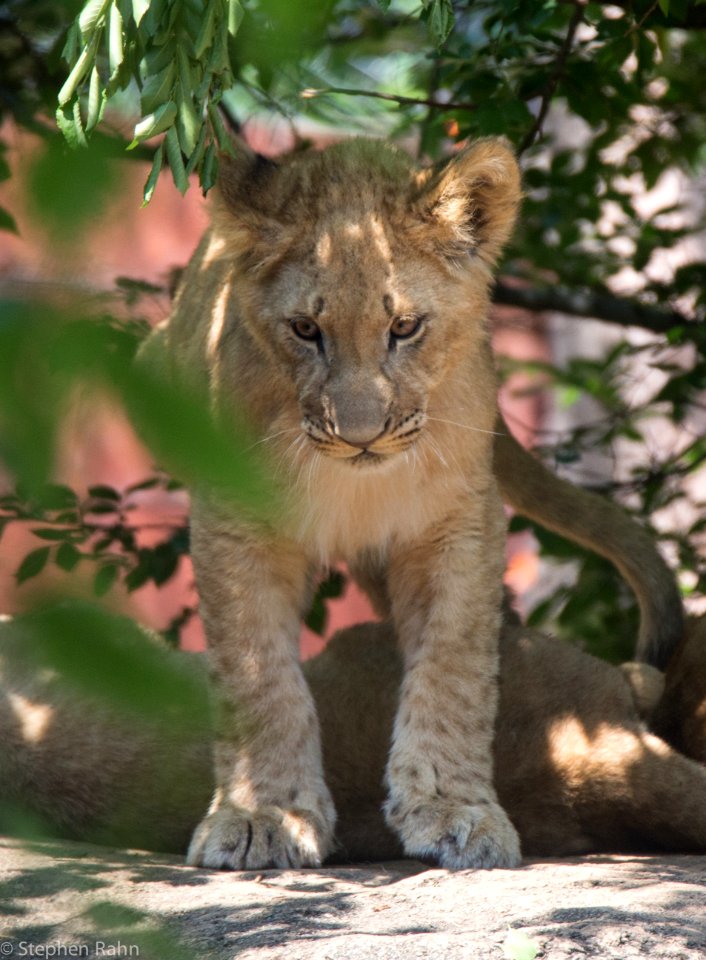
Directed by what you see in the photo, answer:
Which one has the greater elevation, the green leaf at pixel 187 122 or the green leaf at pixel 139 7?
the green leaf at pixel 187 122

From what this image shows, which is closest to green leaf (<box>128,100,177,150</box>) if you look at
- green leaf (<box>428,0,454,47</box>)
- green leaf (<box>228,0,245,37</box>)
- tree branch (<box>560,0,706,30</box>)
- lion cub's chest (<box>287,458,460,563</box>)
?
green leaf (<box>228,0,245,37</box>)

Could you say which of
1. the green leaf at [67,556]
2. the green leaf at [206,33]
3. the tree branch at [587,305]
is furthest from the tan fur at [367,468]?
the tree branch at [587,305]

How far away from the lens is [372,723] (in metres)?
3.97

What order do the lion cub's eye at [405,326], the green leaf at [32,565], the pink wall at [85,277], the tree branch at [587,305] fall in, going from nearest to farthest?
the pink wall at [85,277]
the green leaf at [32,565]
the lion cub's eye at [405,326]
the tree branch at [587,305]

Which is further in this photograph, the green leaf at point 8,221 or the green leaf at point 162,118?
the green leaf at point 162,118

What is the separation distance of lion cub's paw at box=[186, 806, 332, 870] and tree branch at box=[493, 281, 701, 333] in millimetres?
3119

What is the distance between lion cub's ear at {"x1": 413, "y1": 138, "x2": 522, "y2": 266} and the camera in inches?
142

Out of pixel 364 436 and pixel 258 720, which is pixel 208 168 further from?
pixel 258 720

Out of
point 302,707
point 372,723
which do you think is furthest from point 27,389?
point 372,723

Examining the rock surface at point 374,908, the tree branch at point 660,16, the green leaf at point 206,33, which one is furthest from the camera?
the tree branch at point 660,16

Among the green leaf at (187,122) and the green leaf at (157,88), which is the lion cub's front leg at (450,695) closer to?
the green leaf at (187,122)

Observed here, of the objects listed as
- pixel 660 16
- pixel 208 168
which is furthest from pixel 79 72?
pixel 660 16

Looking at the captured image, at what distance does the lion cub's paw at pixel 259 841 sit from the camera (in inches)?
134

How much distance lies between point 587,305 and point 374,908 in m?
3.91
